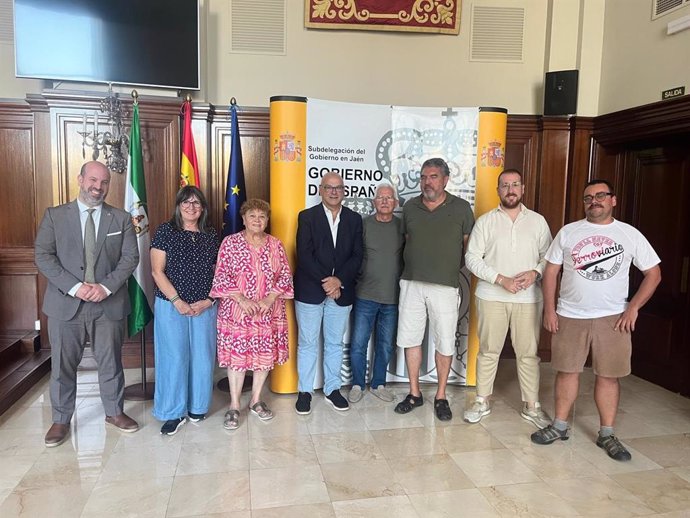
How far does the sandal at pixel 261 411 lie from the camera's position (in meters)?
3.45

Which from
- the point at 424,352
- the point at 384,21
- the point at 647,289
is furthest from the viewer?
the point at 384,21

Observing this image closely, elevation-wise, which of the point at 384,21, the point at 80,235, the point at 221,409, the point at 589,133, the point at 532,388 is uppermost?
the point at 384,21

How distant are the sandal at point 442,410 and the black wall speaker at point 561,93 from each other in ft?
9.78

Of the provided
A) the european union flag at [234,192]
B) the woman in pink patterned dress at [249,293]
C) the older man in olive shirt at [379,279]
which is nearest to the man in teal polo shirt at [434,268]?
the older man in olive shirt at [379,279]

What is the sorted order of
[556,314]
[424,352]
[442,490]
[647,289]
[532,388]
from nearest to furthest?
1. [442,490]
2. [647,289]
3. [556,314]
4. [532,388]
5. [424,352]

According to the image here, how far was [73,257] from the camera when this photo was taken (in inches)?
118

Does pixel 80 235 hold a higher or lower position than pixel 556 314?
higher

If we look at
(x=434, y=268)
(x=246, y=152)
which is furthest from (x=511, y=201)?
(x=246, y=152)

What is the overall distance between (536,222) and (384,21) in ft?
8.75

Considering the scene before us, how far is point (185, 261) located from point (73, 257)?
64cm

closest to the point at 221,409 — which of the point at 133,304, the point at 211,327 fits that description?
the point at 211,327

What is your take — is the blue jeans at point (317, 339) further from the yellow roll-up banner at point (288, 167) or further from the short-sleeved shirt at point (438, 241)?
the short-sleeved shirt at point (438, 241)

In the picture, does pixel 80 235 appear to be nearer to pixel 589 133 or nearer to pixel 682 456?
pixel 682 456

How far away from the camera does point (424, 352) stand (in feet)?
13.7
